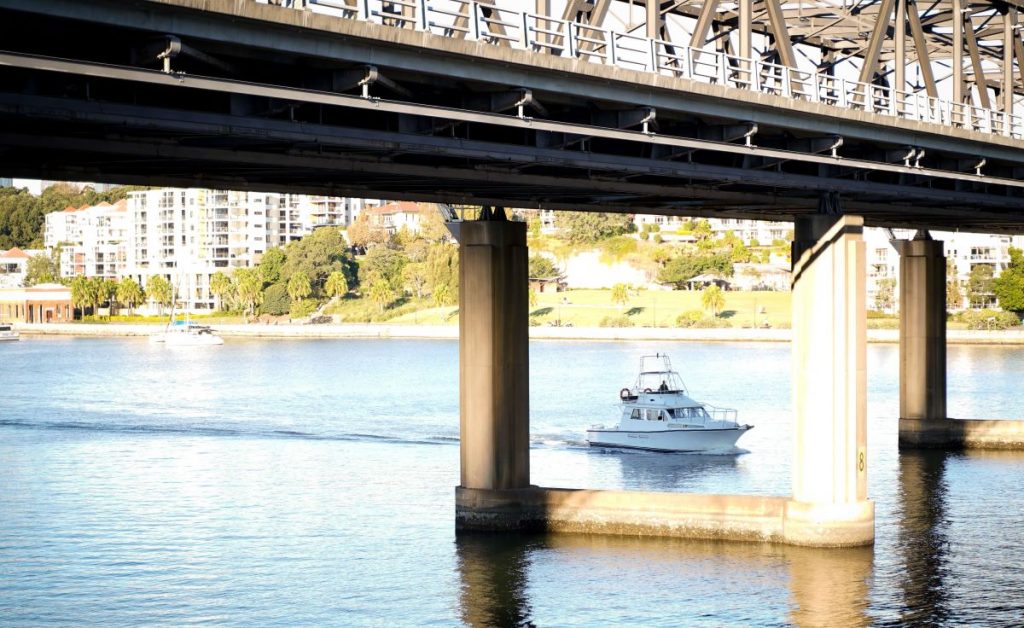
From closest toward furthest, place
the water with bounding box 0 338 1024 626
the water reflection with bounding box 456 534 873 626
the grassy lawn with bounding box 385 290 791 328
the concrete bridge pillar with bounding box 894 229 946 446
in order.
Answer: the water reflection with bounding box 456 534 873 626
the water with bounding box 0 338 1024 626
the concrete bridge pillar with bounding box 894 229 946 446
the grassy lawn with bounding box 385 290 791 328

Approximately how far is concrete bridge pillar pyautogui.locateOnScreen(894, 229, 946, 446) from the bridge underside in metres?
17.1

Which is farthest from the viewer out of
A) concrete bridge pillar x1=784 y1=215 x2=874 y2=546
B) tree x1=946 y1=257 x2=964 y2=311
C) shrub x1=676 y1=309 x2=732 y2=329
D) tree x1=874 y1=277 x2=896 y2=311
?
tree x1=874 y1=277 x2=896 y2=311

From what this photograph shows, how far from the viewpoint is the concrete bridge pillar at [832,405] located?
1395 inches

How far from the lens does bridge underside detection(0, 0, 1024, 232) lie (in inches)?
848

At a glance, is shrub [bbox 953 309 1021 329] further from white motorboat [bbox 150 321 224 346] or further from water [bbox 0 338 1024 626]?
white motorboat [bbox 150 321 224 346]

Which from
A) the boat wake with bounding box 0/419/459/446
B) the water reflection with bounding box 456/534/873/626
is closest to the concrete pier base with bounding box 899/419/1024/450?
the boat wake with bounding box 0/419/459/446

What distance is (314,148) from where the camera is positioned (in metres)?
27.8

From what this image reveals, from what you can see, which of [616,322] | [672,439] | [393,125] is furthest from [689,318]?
[393,125]

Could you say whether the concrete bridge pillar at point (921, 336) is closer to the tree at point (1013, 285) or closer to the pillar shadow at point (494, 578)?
the pillar shadow at point (494, 578)

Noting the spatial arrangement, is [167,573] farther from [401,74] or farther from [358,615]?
[401,74]

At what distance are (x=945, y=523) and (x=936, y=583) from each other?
26.7ft

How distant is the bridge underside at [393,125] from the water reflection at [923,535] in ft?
28.2

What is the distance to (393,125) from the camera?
2722 cm

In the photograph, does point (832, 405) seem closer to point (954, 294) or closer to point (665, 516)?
point (665, 516)
